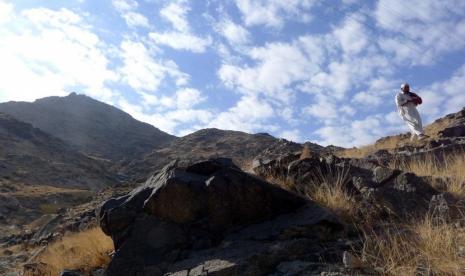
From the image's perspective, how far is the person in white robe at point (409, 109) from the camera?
15844mm

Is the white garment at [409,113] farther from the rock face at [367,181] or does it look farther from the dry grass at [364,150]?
the rock face at [367,181]

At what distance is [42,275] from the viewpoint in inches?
314

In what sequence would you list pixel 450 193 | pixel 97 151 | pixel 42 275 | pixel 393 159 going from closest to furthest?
pixel 450 193 → pixel 42 275 → pixel 393 159 → pixel 97 151


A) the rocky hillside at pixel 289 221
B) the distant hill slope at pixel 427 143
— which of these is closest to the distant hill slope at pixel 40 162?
the distant hill slope at pixel 427 143

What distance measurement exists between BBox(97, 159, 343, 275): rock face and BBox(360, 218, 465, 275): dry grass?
0.52 m

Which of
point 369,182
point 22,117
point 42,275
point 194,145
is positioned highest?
point 22,117

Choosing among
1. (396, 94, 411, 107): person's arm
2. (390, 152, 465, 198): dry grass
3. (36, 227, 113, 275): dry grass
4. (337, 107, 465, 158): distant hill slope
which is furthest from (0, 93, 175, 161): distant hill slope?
(36, 227, 113, 275): dry grass

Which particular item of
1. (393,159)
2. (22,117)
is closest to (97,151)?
(22,117)

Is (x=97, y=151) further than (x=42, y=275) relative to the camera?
Yes

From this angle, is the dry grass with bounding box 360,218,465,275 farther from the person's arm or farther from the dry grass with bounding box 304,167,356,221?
the person's arm

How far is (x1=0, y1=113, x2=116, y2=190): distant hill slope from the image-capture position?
2293 inches

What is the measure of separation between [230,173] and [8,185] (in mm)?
47248

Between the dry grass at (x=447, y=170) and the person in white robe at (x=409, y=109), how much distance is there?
482cm

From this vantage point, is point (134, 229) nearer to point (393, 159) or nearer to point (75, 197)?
point (393, 159)
